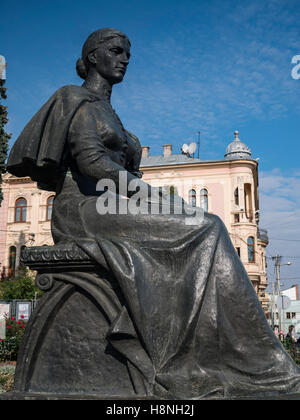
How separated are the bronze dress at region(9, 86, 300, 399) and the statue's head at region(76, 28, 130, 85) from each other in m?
0.86

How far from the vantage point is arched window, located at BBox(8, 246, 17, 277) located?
37531mm

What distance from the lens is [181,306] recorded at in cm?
300

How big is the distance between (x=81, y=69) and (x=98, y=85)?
262 mm

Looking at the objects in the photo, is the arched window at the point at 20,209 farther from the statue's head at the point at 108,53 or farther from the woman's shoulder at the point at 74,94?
the woman's shoulder at the point at 74,94

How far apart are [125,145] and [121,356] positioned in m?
1.74

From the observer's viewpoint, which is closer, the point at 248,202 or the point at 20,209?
the point at 248,202

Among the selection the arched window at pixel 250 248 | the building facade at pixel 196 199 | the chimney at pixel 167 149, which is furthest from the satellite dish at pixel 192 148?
the arched window at pixel 250 248

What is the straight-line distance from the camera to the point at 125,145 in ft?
13.1

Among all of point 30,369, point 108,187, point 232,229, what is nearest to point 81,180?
point 108,187

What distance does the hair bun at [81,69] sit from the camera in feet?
13.8

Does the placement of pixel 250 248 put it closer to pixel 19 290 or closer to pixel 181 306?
pixel 19 290

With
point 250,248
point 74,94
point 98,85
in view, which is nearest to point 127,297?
point 74,94

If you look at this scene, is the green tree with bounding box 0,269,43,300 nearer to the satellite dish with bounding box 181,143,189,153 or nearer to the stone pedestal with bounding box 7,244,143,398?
the satellite dish with bounding box 181,143,189,153
